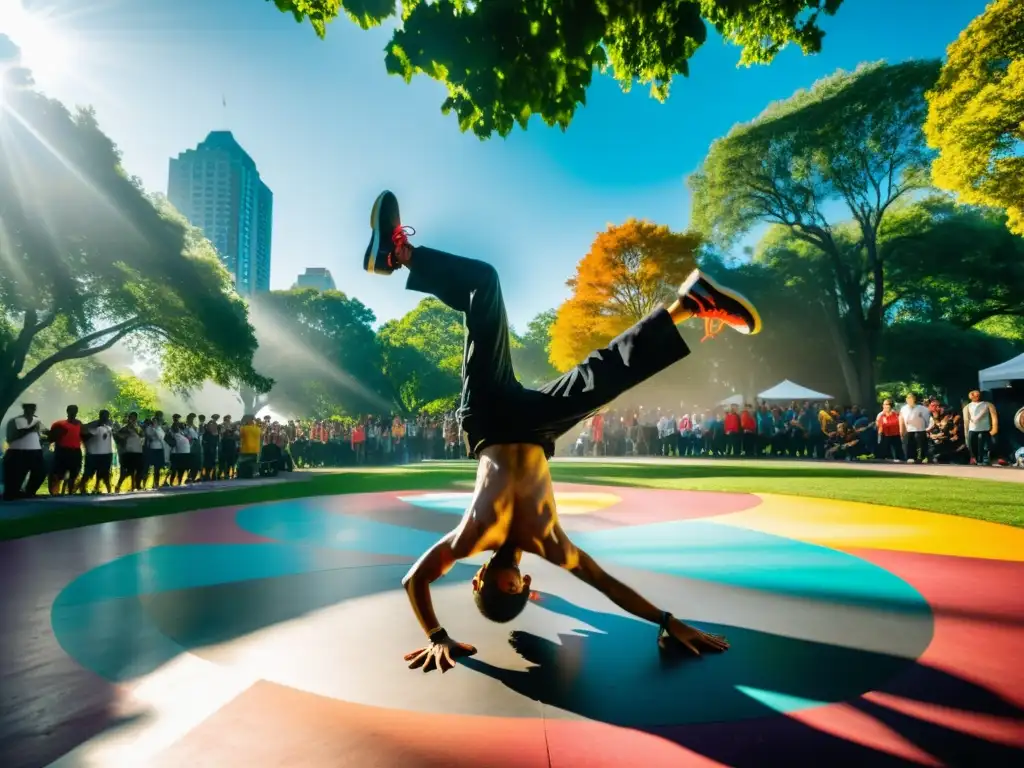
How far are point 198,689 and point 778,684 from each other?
96.1 inches

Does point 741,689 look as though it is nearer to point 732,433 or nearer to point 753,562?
point 753,562

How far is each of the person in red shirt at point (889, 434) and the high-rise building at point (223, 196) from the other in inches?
3212

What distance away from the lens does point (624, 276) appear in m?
35.3

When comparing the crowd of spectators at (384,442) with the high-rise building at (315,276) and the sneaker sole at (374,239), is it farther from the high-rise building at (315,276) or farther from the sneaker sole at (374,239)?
the high-rise building at (315,276)

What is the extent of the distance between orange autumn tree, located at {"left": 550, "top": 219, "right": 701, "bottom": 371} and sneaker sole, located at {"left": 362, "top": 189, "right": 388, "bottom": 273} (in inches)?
1255

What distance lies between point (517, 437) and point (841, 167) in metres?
34.8

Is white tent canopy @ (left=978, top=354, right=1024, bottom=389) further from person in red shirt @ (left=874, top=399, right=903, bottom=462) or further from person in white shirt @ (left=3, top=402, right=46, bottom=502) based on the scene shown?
person in white shirt @ (left=3, top=402, right=46, bottom=502)

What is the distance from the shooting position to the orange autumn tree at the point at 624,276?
115ft

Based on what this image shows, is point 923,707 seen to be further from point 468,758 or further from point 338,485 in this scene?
point 338,485

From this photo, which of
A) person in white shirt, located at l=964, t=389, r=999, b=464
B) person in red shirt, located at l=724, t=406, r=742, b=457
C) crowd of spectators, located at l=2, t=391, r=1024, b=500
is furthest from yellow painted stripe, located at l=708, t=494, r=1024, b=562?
person in red shirt, located at l=724, t=406, r=742, b=457

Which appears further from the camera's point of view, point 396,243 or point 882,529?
point 882,529

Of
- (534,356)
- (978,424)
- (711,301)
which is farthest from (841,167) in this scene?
(534,356)

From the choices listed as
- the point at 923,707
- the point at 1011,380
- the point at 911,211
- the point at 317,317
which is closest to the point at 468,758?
the point at 923,707

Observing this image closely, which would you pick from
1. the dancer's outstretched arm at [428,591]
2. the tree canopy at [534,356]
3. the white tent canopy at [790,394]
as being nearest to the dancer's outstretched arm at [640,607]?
the dancer's outstretched arm at [428,591]
